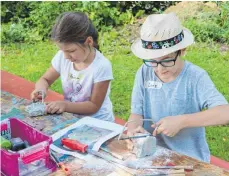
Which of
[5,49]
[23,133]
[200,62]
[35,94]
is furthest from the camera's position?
[5,49]

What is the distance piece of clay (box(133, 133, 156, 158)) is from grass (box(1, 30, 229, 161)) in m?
1.87

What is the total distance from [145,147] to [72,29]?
89 centimetres

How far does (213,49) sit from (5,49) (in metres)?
2.67

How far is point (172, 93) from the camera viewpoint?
2096 millimetres

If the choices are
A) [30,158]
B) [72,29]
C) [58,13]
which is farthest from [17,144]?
[58,13]

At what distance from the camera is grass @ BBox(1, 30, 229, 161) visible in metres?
4.25

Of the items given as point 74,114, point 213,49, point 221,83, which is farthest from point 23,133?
point 213,49

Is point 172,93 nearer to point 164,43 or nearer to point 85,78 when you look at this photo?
point 164,43

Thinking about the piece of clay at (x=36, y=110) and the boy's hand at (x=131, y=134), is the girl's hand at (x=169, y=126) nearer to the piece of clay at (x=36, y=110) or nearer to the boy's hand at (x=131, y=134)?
the boy's hand at (x=131, y=134)

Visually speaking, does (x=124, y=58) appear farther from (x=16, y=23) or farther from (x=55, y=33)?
(x=55, y=33)

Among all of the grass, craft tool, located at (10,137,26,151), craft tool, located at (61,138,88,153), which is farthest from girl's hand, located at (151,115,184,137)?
the grass

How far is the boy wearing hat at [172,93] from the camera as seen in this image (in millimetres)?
1904

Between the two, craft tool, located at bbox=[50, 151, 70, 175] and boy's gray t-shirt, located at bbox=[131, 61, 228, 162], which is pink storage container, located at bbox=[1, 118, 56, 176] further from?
boy's gray t-shirt, located at bbox=[131, 61, 228, 162]

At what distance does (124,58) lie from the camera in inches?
202
